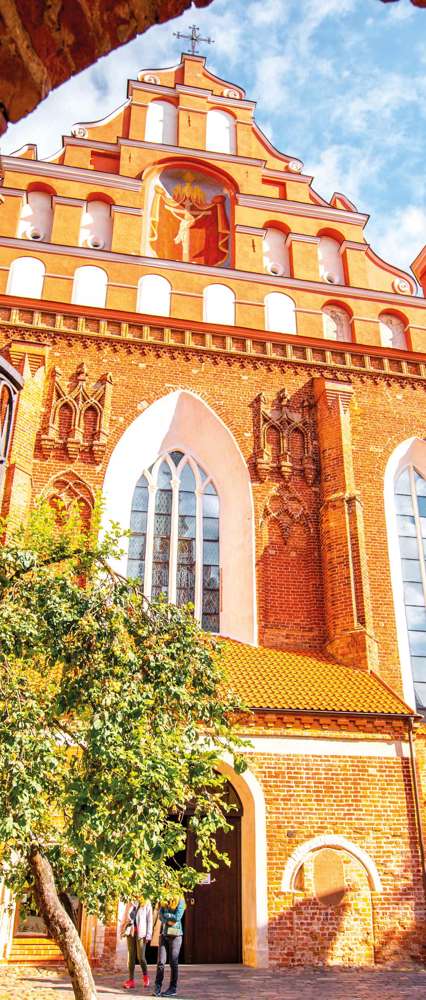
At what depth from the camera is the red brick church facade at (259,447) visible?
9516 millimetres

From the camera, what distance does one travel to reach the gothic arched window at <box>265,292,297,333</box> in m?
15.4

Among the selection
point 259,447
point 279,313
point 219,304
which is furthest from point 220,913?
point 279,313

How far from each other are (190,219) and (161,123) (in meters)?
2.76

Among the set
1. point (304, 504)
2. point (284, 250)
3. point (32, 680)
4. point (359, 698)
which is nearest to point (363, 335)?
point (284, 250)

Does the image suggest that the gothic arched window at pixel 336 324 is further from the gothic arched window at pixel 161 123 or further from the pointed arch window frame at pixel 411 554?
the gothic arched window at pixel 161 123

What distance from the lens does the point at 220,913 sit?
9.79m

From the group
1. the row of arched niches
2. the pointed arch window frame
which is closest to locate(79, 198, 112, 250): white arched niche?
the row of arched niches

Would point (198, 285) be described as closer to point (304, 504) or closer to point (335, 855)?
point (304, 504)

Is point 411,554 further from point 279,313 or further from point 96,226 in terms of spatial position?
point 96,226

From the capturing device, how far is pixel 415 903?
9.34 m

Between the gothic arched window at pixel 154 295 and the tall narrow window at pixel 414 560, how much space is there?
18.0ft

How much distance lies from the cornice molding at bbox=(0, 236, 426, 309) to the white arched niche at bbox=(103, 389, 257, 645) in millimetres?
3138

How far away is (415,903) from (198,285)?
1112 centimetres

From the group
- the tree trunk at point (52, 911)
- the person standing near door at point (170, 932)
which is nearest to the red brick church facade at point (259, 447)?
the person standing near door at point (170, 932)
